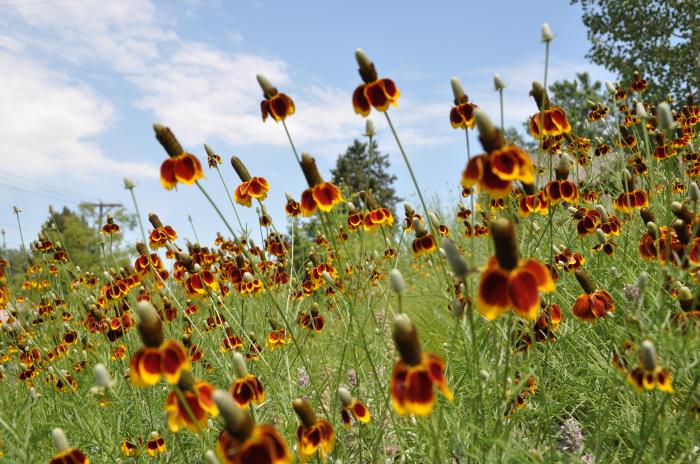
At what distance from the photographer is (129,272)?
377cm

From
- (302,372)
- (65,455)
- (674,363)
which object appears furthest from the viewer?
(302,372)

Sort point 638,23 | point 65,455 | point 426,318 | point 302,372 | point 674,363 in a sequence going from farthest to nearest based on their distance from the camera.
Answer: point 638,23 < point 426,318 < point 302,372 < point 674,363 < point 65,455

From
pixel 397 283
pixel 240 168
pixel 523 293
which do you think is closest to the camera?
pixel 523 293

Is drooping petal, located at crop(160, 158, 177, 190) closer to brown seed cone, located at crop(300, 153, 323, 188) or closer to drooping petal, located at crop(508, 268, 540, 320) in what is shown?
brown seed cone, located at crop(300, 153, 323, 188)

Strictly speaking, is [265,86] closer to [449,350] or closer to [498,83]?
[498,83]

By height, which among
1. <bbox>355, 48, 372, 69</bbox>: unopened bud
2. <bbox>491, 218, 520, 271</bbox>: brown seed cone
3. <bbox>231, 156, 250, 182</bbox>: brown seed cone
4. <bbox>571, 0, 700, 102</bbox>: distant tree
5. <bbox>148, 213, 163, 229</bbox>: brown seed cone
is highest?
<bbox>571, 0, 700, 102</bbox>: distant tree

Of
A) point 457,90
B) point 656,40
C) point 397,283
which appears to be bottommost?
point 397,283

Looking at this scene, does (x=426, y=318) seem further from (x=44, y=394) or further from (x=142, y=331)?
(x=142, y=331)

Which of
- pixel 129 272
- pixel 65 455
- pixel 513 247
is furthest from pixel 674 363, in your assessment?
pixel 129 272

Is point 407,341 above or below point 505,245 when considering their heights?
below

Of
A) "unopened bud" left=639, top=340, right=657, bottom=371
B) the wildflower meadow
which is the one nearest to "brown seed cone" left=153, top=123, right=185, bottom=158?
the wildflower meadow

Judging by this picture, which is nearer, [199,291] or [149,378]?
[149,378]

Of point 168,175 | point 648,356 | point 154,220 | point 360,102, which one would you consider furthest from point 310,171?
point 154,220

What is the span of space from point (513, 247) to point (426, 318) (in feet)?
12.5
